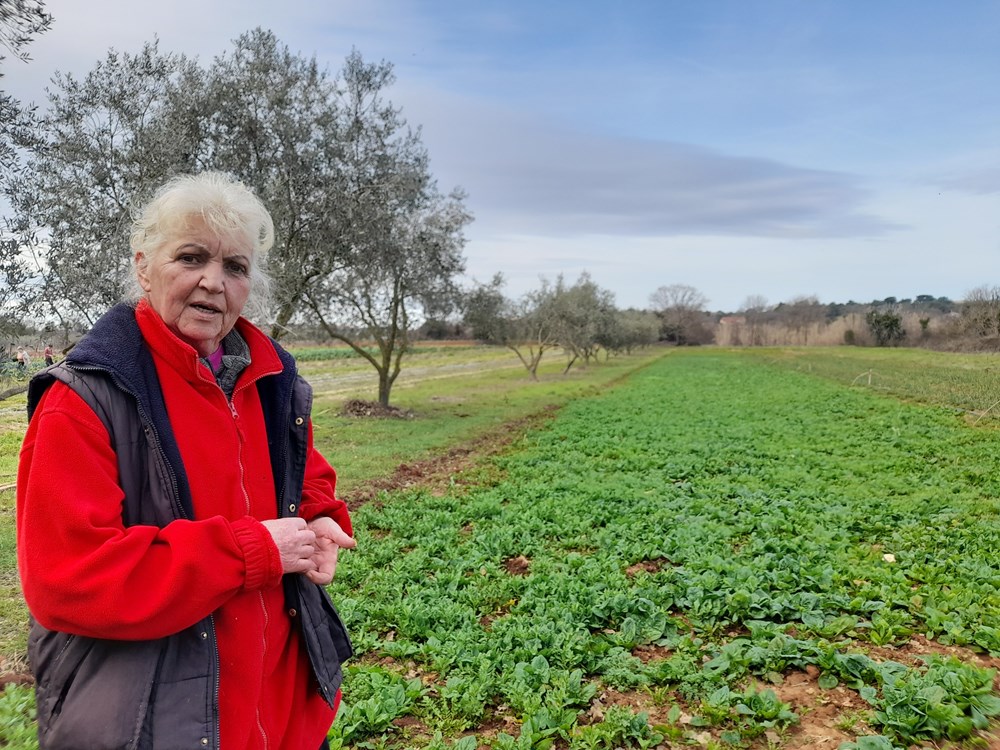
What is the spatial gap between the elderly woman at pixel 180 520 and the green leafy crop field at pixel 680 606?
286 cm

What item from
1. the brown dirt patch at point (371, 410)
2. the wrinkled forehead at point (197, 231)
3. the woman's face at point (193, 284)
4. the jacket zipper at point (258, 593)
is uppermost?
the wrinkled forehead at point (197, 231)

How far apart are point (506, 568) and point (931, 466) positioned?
10.1 m

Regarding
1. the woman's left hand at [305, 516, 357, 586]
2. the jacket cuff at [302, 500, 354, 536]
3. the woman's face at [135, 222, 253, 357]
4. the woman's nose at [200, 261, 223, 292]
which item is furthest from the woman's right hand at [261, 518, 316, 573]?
the woman's nose at [200, 261, 223, 292]

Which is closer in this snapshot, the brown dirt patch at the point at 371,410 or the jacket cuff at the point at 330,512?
the jacket cuff at the point at 330,512

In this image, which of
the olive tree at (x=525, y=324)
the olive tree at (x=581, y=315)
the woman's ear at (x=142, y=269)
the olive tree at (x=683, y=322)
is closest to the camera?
the woman's ear at (x=142, y=269)

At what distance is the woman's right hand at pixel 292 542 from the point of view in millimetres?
2121

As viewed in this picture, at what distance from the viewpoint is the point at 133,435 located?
195cm

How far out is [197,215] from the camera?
222 centimetres

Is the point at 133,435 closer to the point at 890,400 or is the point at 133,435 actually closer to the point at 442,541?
the point at 442,541

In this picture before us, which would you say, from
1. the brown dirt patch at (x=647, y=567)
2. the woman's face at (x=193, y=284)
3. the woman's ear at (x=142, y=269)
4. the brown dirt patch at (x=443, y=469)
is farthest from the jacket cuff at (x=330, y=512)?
the brown dirt patch at (x=443, y=469)

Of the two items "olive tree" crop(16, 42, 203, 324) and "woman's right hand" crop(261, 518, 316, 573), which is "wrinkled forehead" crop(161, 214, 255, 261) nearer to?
"woman's right hand" crop(261, 518, 316, 573)

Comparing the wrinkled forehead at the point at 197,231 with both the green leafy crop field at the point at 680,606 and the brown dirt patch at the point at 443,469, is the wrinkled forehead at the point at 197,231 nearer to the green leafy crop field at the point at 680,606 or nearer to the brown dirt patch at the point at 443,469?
the green leafy crop field at the point at 680,606

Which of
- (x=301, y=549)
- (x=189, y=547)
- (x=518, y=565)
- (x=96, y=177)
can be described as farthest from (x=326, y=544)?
(x=96, y=177)

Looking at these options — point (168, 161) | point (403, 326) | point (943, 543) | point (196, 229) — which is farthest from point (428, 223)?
point (196, 229)
